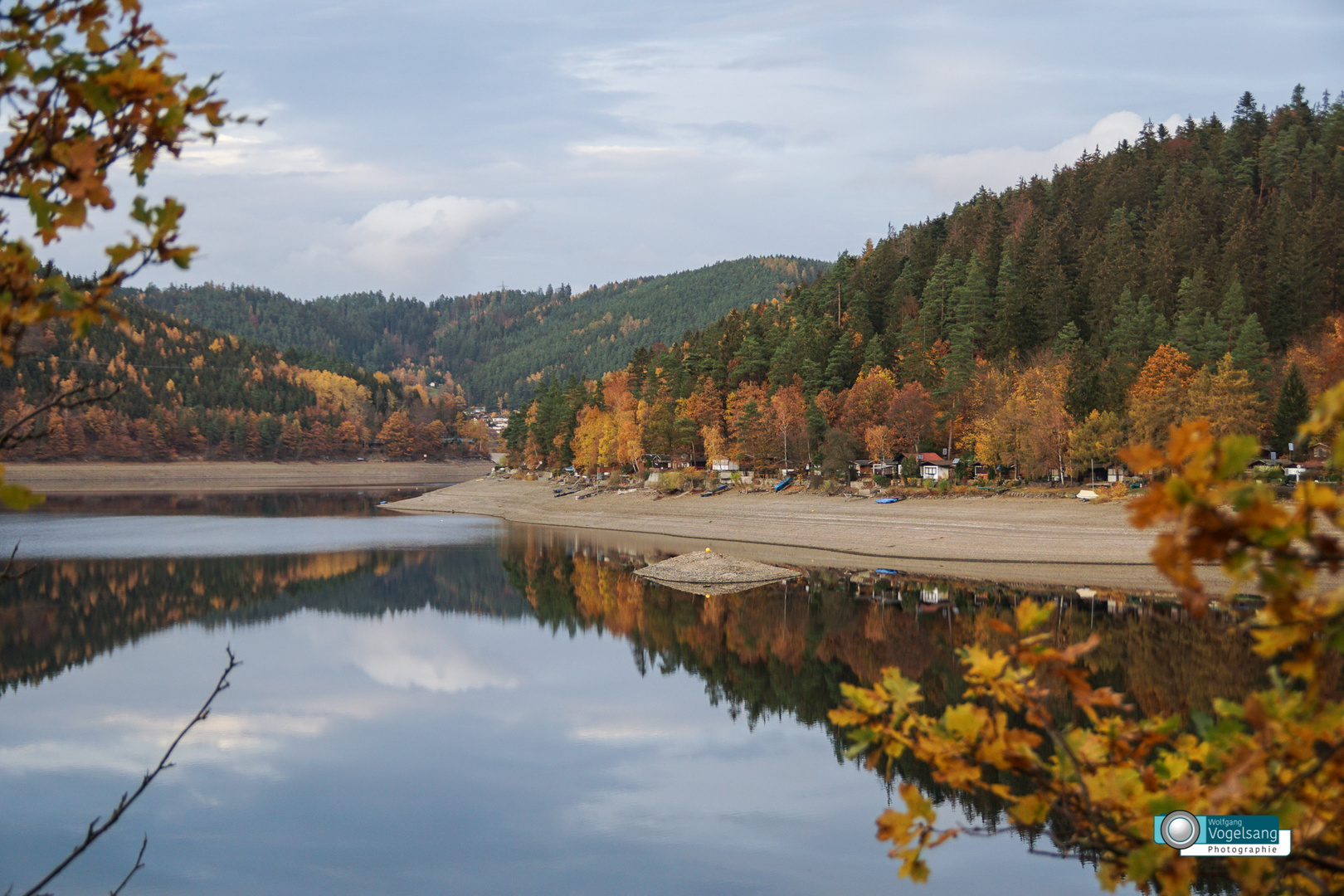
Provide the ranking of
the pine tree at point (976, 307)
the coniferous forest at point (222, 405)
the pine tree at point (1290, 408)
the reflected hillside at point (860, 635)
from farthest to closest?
the coniferous forest at point (222, 405) < the pine tree at point (976, 307) < the pine tree at point (1290, 408) < the reflected hillside at point (860, 635)

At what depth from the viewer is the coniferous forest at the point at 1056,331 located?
56.0m

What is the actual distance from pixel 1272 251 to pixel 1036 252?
16.5 meters

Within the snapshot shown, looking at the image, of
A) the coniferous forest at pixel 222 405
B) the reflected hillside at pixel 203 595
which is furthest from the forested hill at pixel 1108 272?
the coniferous forest at pixel 222 405

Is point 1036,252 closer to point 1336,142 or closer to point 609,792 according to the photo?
point 1336,142

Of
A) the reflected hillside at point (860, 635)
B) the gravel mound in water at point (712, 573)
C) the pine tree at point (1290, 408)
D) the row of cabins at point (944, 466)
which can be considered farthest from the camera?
the row of cabins at point (944, 466)

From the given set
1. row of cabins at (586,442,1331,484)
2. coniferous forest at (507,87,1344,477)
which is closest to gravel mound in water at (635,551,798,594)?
row of cabins at (586,442,1331,484)

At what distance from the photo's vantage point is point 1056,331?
237 ft

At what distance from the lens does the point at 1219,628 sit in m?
27.6

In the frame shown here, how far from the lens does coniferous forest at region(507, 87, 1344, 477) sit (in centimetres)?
5597

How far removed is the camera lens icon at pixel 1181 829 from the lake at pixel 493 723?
10.8m

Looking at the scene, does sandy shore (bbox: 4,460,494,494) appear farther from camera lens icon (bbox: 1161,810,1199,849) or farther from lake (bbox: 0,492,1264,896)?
camera lens icon (bbox: 1161,810,1199,849)
